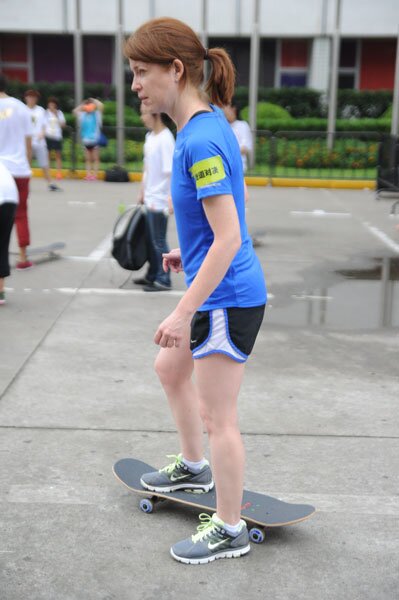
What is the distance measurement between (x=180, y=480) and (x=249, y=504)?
0.33m

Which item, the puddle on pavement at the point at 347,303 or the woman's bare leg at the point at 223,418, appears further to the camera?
the puddle on pavement at the point at 347,303

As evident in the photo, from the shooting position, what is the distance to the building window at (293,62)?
27.0 meters

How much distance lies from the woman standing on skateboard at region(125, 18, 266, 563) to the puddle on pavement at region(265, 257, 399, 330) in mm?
3596

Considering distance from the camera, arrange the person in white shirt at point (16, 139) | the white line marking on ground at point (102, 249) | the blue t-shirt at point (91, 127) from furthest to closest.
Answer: the blue t-shirt at point (91, 127) < the white line marking on ground at point (102, 249) < the person in white shirt at point (16, 139)

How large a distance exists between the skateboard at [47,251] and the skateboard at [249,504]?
545 cm

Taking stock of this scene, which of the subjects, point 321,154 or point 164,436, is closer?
point 164,436

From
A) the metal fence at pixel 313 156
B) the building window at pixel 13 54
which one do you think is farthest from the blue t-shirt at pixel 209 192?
the building window at pixel 13 54

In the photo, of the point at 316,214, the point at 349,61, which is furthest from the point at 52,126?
the point at 349,61

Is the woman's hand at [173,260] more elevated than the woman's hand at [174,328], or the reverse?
the woman's hand at [173,260]

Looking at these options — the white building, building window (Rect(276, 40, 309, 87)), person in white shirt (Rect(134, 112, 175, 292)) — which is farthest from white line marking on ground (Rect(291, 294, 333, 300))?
building window (Rect(276, 40, 309, 87))

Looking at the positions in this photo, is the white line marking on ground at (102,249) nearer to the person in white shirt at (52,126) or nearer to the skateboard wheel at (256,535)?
the skateboard wheel at (256,535)

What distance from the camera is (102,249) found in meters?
9.64

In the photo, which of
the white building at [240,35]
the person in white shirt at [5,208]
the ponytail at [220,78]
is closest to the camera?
the ponytail at [220,78]

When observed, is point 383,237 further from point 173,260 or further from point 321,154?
point 321,154
